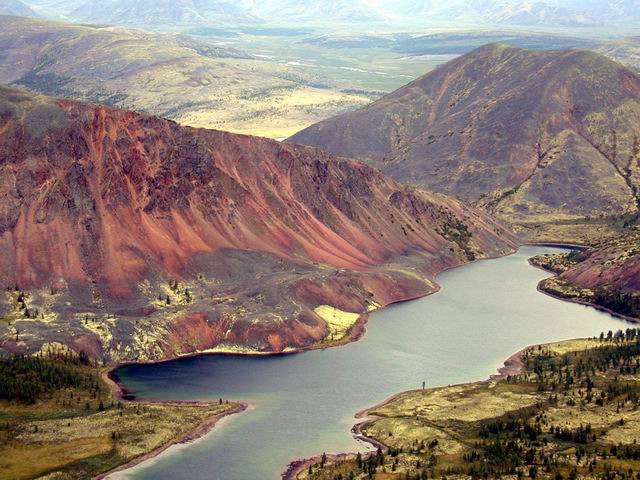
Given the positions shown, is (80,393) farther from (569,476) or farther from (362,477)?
(569,476)

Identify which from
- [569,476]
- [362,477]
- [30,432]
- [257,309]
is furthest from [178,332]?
[569,476]

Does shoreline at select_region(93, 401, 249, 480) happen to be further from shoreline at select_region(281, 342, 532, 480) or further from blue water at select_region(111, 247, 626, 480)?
shoreline at select_region(281, 342, 532, 480)

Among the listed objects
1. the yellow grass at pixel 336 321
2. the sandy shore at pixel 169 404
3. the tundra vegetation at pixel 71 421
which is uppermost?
the tundra vegetation at pixel 71 421

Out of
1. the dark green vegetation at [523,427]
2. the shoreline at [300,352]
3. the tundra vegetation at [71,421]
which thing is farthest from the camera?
the shoreline at [300,352]

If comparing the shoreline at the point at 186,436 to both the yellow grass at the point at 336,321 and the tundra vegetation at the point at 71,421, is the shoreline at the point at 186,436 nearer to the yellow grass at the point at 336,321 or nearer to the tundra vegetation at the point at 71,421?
the tundra vegetation at the point at 71,421

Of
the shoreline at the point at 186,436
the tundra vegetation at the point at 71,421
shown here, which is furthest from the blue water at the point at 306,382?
the tundra vegetation at the point at 71,421

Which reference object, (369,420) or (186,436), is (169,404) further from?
(369,420)
